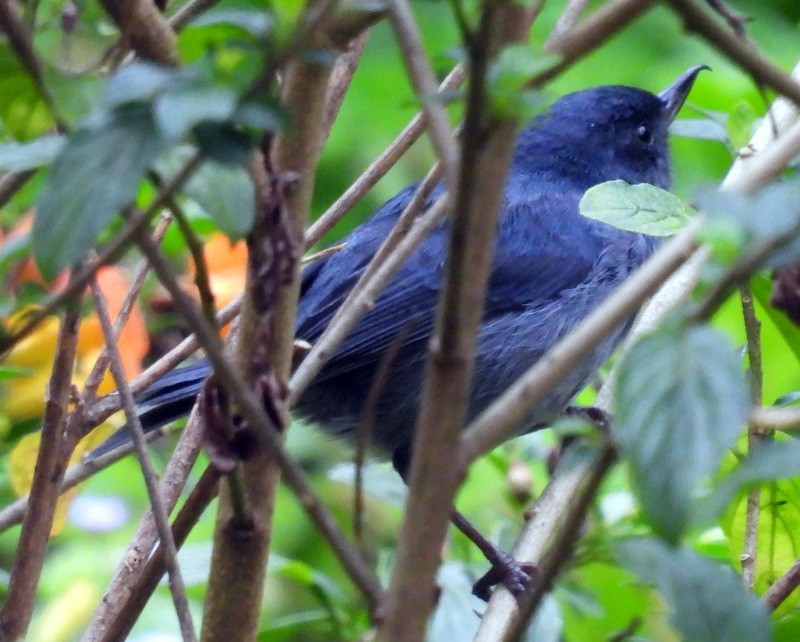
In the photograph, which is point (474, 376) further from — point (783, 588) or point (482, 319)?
point (783, 588)

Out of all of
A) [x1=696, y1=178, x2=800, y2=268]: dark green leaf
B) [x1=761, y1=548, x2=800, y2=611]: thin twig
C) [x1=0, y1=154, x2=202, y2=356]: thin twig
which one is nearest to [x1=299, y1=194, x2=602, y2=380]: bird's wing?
[x1=761, y1=548, x2=800, y2=611]: thin twig

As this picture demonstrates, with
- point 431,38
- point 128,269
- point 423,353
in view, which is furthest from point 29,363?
point 431,38

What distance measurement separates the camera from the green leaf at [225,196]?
984 mm

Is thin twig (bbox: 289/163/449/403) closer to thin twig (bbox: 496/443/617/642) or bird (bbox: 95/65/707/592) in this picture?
thin twig (bbox: 496/443/617/642)

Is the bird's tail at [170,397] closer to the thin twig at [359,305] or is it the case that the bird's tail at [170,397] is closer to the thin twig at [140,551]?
the thin twig at [140,551]

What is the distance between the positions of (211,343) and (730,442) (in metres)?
0.43

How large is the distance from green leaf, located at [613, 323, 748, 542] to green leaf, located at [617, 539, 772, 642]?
95 mm

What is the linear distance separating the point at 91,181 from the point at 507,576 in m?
1.66

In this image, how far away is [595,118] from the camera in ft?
11.5

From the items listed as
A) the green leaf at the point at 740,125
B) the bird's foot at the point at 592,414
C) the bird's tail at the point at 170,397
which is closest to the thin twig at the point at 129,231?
the bird's foot at the point at 592,414

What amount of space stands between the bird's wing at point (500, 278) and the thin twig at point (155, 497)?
1.30 meters

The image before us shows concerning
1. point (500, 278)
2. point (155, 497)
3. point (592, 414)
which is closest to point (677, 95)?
point (500, 278)

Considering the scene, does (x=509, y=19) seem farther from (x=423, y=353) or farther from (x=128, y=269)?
(x=128, y=269)

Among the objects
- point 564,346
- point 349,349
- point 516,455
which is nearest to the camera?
point 564,346
